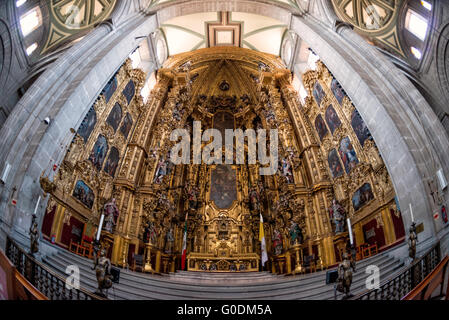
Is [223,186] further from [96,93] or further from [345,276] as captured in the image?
[345,276]

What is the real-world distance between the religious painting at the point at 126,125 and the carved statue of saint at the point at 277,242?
Result: 11.1 m

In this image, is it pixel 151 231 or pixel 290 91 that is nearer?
pixel 151 231

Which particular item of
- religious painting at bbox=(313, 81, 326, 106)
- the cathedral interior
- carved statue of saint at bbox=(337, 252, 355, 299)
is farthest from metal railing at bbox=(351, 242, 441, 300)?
religious painting at bbox=(313, 81, 326, 106)

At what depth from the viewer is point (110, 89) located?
51.0 feet

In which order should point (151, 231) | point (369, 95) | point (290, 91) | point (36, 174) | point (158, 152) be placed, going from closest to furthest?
1. point (36, 174)
2. point (369, 95)
3. point (151, 231)
4. point (158, 152)
5. point (290, 91)

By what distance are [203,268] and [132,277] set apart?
697cm

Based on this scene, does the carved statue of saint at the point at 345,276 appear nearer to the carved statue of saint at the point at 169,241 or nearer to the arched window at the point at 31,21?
the carved statue of saint at the point at 169,241

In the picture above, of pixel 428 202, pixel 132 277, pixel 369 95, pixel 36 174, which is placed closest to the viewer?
pixel 428 202

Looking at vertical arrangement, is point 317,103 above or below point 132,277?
above

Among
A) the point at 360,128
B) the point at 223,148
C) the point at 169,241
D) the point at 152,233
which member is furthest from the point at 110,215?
the point at 360,128

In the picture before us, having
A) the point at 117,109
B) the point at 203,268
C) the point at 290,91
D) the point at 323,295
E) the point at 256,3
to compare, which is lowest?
the point at 323,295

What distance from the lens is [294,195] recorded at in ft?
53.2

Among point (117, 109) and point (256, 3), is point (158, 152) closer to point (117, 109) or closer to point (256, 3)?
point (117, 109)

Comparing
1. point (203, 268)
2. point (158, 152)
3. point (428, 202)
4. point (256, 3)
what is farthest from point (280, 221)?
point (256, 3)
